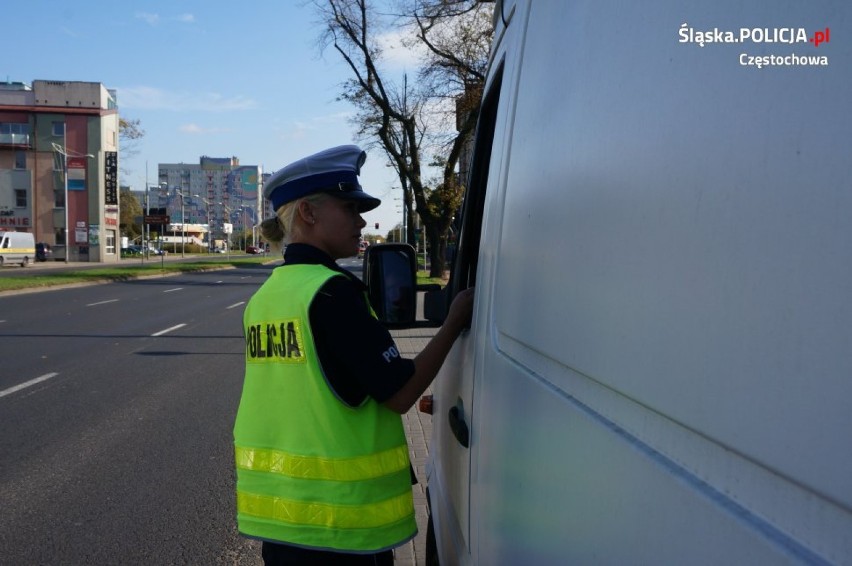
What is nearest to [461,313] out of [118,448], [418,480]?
[418,480]

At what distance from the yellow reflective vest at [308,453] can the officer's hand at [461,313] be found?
31cm

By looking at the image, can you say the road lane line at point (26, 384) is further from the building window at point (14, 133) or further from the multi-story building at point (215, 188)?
the multi-story building at point (215, 188)

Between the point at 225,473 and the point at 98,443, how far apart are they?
147cm

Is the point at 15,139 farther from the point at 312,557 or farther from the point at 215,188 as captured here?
the point at 215,188

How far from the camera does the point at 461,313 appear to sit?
2189 millimetres

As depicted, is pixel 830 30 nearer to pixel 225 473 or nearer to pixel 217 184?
pixel 225 473

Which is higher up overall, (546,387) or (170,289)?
(546,387)

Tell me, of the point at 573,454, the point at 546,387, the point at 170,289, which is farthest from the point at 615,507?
the point at 170,289

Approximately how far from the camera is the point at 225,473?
574cm

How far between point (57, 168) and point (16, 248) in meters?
14.9

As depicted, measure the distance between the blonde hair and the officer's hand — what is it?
1.58 feet

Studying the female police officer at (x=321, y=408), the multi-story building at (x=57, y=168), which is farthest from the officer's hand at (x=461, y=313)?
the multi-story building at (x=57, y=168)

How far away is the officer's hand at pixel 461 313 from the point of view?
2.17 meters

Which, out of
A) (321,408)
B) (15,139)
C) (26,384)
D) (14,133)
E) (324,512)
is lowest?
(26,384)
